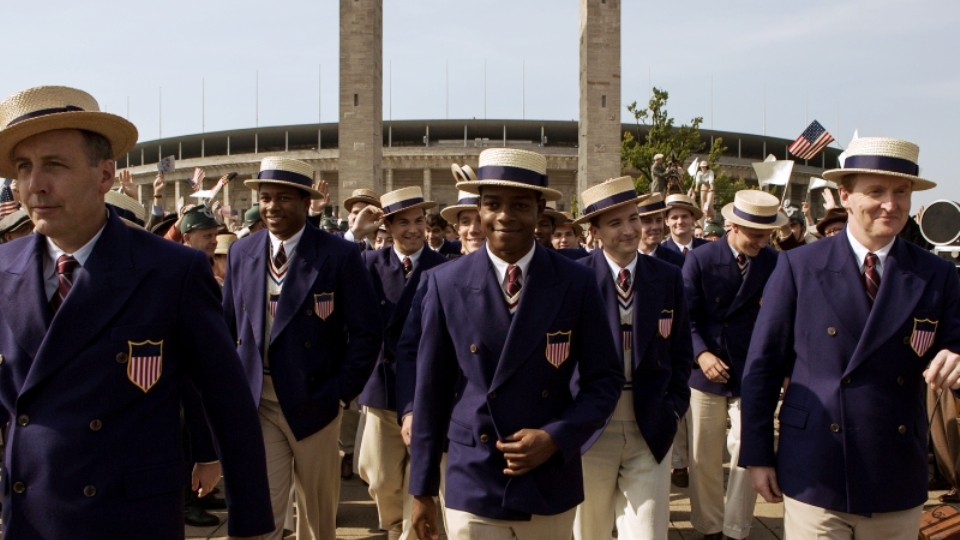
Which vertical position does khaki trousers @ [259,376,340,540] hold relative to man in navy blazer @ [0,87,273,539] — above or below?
below

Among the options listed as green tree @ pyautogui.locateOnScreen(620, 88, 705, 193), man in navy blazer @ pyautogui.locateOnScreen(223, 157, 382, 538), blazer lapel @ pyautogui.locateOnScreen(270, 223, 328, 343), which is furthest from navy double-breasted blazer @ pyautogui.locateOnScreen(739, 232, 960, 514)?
green tree @ pyautogui.locateOnScreen(620, 88, 705, 193)

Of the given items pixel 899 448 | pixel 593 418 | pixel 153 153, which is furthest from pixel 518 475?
pixel 153 153

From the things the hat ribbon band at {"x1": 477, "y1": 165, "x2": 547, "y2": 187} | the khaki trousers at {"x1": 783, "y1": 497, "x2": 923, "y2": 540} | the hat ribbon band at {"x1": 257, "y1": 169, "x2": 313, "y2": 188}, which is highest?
the hat ribbon band at {"x1": 257, "y1": 169, "x2": 313, "y2": 188}

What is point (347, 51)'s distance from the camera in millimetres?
44938

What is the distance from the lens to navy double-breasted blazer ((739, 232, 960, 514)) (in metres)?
3.57

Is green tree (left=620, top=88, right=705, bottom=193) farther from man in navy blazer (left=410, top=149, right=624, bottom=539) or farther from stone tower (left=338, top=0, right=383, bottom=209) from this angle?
man in navy blazer (left=410, top=149, right=624, bottom=539)

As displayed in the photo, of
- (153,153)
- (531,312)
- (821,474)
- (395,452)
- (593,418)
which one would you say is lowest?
(395,452)

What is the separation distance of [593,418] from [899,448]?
131cm

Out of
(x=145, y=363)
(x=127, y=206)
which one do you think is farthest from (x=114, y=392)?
(x=127, y=206)

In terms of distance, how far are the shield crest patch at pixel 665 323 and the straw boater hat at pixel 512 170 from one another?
164 centimetres

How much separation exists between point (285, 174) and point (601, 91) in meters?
42.7

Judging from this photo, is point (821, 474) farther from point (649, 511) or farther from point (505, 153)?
point (505, 153)

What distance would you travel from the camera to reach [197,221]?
23.0 feet

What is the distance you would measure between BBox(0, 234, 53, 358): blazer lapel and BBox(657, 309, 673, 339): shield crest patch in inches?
133
